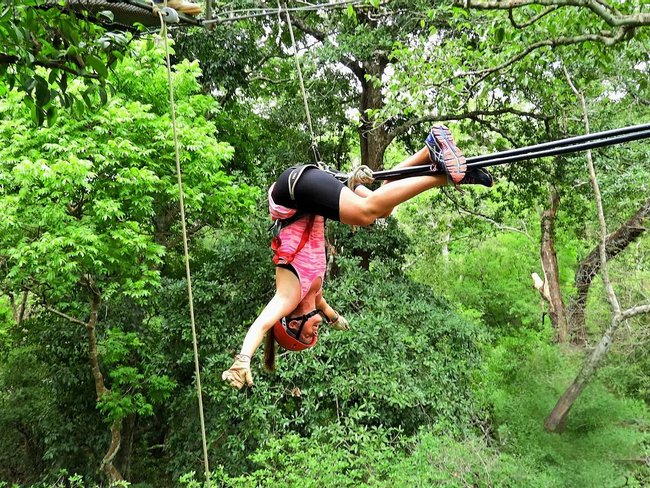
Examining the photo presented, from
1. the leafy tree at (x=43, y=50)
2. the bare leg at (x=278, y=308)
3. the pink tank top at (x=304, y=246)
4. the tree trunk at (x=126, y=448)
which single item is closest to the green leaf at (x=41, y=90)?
the leafy tree at (x=43, y=50)

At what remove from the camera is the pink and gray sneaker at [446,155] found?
4.27 ft

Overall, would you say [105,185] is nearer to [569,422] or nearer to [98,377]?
[98,377]

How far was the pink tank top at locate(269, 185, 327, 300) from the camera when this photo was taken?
1620 millimetres

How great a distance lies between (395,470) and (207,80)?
14.6 feet

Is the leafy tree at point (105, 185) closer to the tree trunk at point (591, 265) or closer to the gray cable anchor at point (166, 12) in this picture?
the gray cable anchor at point (166, 12)

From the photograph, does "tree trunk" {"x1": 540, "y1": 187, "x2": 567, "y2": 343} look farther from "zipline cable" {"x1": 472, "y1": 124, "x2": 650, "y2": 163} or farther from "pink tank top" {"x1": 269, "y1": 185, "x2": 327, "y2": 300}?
"zipline cable" {"x1": 472, "y1": 124, "x2": 650, "y2": 163}

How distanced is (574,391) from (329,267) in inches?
139

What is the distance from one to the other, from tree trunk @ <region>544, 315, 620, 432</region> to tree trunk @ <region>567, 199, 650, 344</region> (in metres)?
1.35

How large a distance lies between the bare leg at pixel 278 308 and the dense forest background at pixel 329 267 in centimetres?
102

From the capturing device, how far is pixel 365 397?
4.59 meters

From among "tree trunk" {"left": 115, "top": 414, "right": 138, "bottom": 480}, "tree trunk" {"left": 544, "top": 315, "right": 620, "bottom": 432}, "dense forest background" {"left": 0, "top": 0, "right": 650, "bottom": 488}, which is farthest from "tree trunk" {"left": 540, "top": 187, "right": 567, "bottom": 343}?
"tree trunk" {"left": 115, "top": 414, "right": 138, "bottom": 480}

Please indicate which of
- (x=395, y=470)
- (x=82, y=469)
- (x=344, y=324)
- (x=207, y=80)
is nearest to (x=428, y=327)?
(x=395, y=470)

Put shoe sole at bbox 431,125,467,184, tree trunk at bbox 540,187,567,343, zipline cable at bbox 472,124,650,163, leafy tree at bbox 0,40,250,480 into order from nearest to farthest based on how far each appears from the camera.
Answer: zipline cable at bbox 472,124,650,163, shoe sole at bbox 431,125,467,184, leafy tree at bbox 0,40,250,480, tree trunk at bbox 540,187,567,343

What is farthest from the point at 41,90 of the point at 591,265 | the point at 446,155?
the point at 591,265
